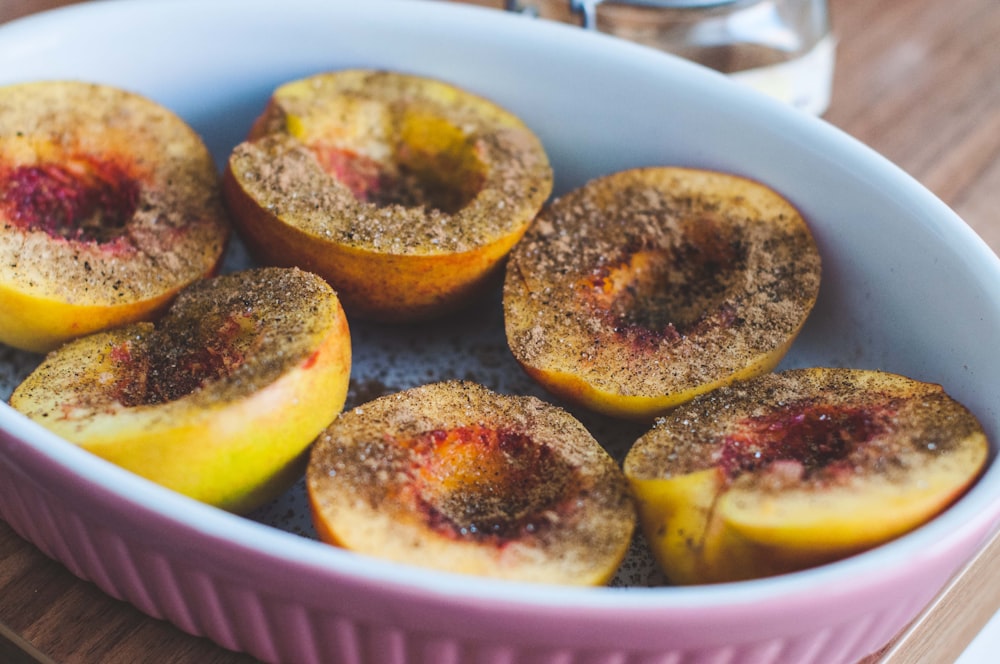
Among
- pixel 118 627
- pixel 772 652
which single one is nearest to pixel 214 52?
pixel 118 627

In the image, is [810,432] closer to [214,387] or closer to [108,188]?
[214,387]

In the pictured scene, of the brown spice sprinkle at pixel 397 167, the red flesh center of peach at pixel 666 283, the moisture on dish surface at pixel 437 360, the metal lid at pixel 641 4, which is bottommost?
the moisture on dish surface at pixel 437 360

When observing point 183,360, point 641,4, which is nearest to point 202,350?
point 183,360

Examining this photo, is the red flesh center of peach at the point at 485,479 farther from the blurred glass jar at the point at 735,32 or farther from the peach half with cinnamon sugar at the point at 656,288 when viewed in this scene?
the blurred glass jar at the point at 735,32

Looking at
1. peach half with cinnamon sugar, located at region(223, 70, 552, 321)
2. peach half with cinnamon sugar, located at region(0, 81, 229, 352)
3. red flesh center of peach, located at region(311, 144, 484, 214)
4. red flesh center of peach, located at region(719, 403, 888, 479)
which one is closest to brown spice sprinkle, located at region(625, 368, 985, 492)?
red flesh center of peach, located at region(719, 403, 888, 479)

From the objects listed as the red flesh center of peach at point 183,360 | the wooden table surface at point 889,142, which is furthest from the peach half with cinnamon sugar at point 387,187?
the wooden table surface at point 889,142

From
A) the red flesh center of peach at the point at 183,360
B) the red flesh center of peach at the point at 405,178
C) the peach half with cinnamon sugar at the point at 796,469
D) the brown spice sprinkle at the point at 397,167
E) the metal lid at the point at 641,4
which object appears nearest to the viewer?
the peach half with cinnamon sugar at the point at 796,469

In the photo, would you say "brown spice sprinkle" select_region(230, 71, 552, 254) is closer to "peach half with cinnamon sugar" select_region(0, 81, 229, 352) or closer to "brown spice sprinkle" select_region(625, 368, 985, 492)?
"peach half with cinnamon sugar" select_region(0, 81, 229, 352)

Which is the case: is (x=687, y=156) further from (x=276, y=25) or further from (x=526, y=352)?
(x=276, y=25)
